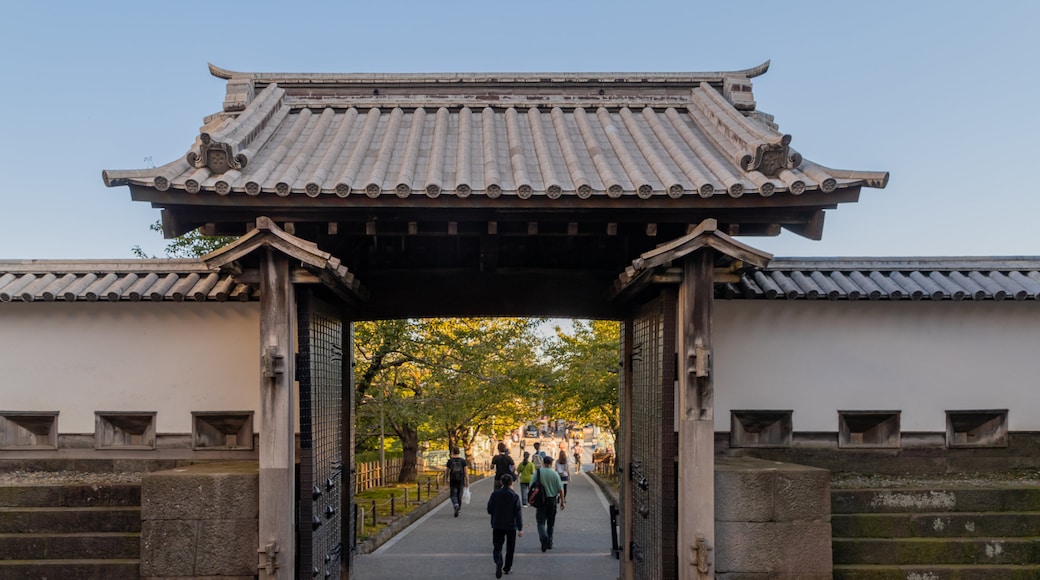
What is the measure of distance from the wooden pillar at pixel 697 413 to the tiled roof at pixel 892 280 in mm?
1709

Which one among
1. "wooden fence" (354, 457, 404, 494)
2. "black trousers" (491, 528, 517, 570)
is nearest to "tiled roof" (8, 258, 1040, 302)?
"black trousers" (491, 528, 517, 570)

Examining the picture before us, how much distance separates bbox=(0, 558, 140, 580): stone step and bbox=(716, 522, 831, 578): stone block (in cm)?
575

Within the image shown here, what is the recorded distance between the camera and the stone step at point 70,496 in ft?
26.5

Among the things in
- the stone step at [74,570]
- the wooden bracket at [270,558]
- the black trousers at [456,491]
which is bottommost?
the black trousers at [456,491]

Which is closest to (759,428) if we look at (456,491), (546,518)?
(546,518)

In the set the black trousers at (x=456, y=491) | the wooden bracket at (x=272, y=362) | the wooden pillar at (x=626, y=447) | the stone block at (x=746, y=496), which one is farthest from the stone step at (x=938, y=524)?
the black trousers at (x=456, y=491)

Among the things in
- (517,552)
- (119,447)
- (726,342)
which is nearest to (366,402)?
(517,552)

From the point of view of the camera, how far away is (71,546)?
783 cm

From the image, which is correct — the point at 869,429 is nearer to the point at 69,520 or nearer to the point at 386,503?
the point at 69,520

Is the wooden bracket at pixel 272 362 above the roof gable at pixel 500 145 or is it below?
below

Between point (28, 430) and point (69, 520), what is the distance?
1639 millimetres

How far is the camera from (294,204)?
664 cm

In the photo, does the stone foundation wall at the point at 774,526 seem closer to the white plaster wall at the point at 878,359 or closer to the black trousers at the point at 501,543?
the white plaster wall at the point at 878,359

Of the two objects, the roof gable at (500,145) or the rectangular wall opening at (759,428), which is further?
the rectangular wall opening at (759,428)
